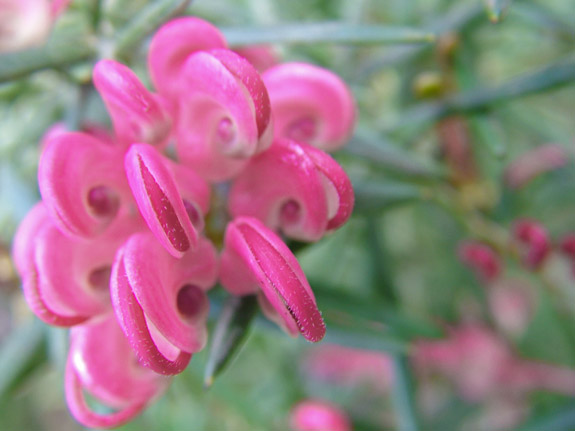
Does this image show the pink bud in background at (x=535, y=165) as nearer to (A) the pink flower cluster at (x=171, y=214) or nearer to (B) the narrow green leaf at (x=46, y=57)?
(A) the pink flower cluster at (x=171, y=214)

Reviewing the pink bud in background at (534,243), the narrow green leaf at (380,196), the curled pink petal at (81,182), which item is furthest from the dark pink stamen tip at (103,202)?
the pink bud in background at (534,243)

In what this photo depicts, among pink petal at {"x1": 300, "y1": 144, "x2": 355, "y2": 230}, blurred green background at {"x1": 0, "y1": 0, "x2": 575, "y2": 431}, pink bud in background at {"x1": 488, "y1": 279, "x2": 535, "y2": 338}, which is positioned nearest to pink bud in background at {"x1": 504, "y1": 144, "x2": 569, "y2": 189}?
blurred green background at {"x1": 0, "y1": 0, "x2": 575, "y2": 431}

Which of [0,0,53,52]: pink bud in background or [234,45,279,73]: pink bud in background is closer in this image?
[234,45,279,73]: pink bud in background

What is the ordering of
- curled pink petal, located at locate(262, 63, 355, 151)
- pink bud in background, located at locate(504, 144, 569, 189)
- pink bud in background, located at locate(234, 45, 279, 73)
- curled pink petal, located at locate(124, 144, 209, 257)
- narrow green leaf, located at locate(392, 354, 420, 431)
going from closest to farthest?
curled pink petal, located at locate(124, 144, 209, 257), curled pink petal, located at locate(262, 63, 355, 151), pink bud in background, located at locate(234, 45, 279, 73), narrow green leaf, located at locate(392, 354, 420, 431), pink bud in background, located at locate(504, 144, 569, 189)

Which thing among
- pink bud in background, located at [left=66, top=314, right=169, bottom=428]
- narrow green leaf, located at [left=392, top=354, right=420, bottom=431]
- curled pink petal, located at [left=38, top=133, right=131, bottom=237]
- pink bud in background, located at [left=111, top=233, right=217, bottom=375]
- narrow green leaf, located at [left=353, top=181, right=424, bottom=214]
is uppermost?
curled pink petal, located at [left=38, top=133, right=131, bottom=237]

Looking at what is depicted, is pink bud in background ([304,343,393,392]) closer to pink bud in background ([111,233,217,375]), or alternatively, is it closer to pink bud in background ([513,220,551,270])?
pink bud in background ([513,220,551,270])

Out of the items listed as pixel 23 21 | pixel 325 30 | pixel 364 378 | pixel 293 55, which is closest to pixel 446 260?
pixel 364 378
